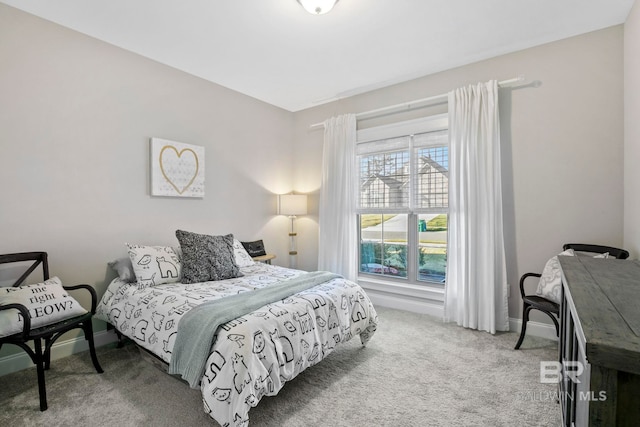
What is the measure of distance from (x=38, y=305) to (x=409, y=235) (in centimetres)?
337

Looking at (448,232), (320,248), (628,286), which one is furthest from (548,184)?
(320,248)

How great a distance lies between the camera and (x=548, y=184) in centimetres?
272

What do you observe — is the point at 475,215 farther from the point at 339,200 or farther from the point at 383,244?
the point at 339,200

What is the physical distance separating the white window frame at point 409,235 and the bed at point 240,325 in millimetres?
1150

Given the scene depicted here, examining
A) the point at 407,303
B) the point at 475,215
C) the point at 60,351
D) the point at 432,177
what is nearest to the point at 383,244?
the point at 407,303

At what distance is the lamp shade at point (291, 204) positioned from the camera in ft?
13.6

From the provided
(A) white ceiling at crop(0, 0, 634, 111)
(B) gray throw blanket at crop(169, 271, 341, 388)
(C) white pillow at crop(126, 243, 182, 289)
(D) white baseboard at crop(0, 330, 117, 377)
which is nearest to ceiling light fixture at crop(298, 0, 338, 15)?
(A) white ceiling at crop(0, 0, 634, 111)

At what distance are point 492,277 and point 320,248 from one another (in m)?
2.05

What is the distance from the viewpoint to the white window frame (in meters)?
3.35

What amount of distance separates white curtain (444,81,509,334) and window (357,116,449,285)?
0.24m

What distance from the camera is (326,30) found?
8.21 ft

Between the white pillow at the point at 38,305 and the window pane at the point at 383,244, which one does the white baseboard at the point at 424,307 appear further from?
the white pillow at the point at 38,305

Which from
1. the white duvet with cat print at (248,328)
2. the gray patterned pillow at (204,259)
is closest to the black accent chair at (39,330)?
the white duvet with cat print at (248,328)

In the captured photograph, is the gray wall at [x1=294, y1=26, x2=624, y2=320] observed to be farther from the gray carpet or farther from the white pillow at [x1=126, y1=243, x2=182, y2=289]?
the white pillow at [x1=126, y1=243, x2=182, y2=289]
